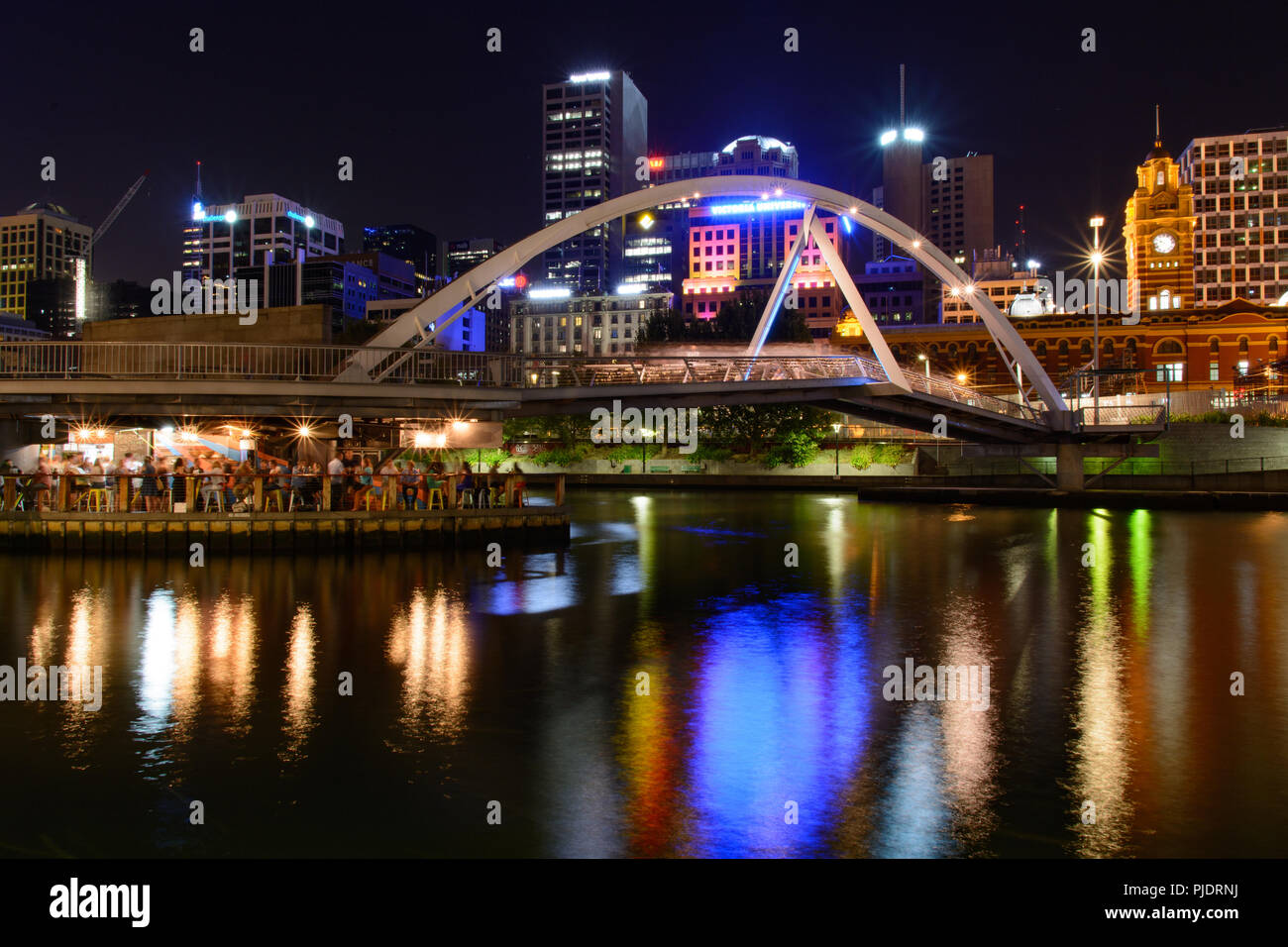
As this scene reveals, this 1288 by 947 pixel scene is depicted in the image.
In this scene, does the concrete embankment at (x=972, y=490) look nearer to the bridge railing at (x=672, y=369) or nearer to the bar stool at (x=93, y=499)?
the bridge railing at (x=672, y=369)

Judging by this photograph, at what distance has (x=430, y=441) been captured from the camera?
3362 cm

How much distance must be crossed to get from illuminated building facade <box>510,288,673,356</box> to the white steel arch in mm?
121562

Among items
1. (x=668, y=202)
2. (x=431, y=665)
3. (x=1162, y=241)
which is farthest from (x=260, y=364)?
(x=1162, y=241)

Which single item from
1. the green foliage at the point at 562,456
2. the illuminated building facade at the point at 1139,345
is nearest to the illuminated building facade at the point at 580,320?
the illuminated building facade at the point at 1139,345

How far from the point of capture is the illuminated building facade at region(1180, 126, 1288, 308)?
153625 mm

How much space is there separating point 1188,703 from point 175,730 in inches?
447

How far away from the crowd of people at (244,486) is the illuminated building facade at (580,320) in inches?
5609

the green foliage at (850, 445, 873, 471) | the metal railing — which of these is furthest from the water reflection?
the green foliage at (850, 445, 873, 471)

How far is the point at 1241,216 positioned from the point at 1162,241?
38149 millimetres

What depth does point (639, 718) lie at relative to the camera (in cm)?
1091

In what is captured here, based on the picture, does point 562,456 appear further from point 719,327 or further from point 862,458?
point 719,327

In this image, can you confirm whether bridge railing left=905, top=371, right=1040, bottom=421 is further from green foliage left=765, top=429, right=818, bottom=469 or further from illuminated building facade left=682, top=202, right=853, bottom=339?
illuminated building facade left=682, top=202, right=853, bottom=339
